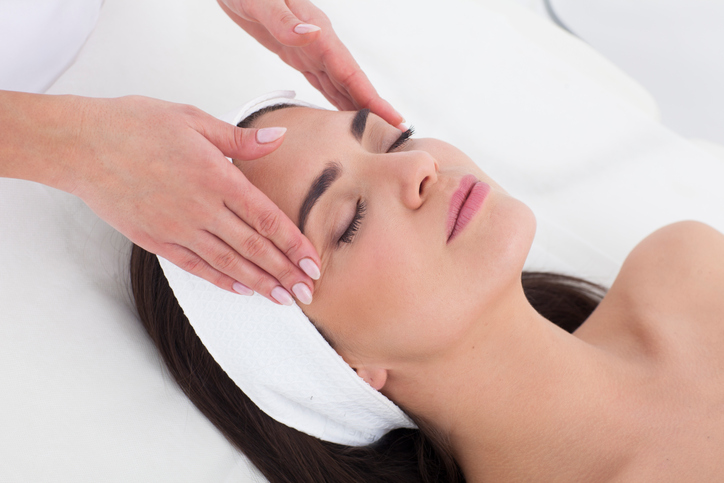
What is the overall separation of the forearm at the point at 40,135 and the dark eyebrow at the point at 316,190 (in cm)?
45

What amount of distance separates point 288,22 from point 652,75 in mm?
1902

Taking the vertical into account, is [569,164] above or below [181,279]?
above

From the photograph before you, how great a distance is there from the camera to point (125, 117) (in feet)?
3.49

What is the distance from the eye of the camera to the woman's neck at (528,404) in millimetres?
1296

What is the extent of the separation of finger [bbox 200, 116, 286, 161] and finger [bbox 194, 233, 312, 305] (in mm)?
190

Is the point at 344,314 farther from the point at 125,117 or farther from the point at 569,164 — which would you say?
the point at 569,164

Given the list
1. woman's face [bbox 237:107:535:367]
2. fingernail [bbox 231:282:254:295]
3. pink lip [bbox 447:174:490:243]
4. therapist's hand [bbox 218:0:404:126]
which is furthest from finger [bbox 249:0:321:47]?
fingernail [bbox 231:282:254:295]

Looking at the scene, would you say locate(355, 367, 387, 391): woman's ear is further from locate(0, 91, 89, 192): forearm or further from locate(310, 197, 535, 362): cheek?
locate(0, 91, 89, 192): forearm

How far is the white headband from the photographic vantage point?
1220 mm

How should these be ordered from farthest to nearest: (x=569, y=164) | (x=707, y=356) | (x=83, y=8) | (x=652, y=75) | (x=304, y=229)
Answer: (x=652, y=75) → (x=569, y=164) → (x=83, y=8) → (x=707, y=356) → (x=304, y=229)

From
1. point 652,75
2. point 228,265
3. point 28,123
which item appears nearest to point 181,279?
point 228,265

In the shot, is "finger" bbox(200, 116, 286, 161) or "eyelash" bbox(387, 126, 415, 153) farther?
"eyelash" bbox(387, 126, 415, 153)

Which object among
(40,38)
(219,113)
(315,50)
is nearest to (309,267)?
(315,50)

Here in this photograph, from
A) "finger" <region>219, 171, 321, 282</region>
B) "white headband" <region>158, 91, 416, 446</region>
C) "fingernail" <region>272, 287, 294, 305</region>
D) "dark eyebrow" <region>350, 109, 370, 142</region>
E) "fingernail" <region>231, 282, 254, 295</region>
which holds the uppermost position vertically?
"dark eyebrow" <region>350, 109, 370, 142</region>
